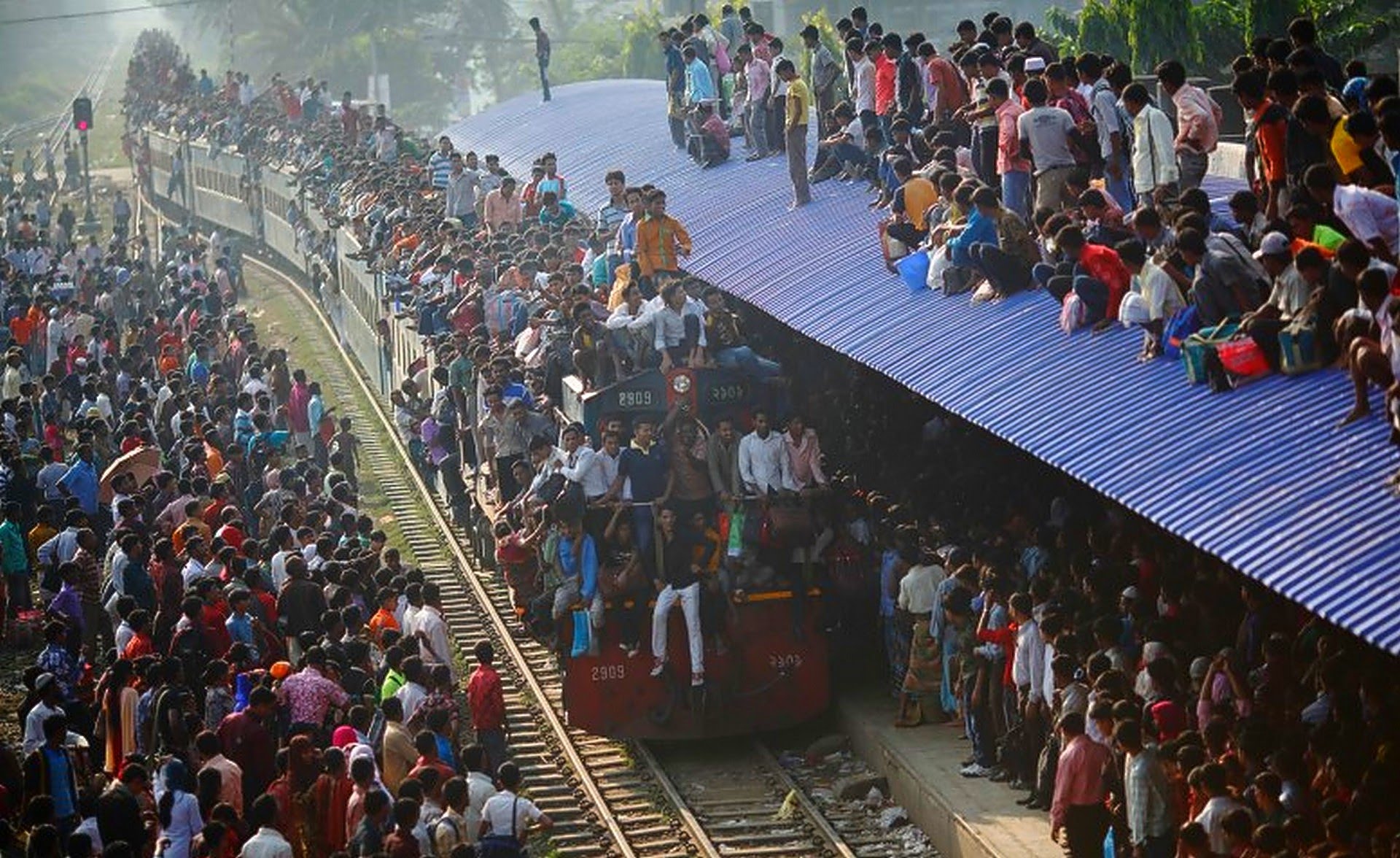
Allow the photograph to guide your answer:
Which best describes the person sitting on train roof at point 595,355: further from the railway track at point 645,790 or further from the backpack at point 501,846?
the backpack at point 501,846

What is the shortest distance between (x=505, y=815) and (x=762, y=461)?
516 centimetres

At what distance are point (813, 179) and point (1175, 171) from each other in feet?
28.2

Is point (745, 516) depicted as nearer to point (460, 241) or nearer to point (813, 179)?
point (813, 179)

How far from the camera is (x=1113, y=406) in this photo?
15.1m

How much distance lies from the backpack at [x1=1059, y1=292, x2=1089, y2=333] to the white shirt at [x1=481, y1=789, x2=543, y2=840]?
18.1 feet

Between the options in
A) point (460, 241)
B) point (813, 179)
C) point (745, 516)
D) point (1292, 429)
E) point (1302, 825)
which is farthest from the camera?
point (460, 241)

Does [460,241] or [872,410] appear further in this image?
[460,241]

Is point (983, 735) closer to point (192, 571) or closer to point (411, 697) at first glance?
point (411, 697)

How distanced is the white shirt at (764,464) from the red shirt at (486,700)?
2.65 m

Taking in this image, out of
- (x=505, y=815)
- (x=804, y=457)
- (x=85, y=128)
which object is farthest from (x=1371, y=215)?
(x=85, y=128)

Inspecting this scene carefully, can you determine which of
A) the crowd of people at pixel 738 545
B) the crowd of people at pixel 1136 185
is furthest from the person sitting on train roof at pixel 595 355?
the crowd of people at pixel 1136 185

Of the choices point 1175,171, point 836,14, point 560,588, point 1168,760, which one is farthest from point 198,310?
point 836,14

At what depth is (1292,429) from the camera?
13188 millimetres

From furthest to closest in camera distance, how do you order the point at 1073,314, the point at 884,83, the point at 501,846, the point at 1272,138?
the point at 884,83 → the point at 1073,314 → the point at 1272,138 → the point at 501,846
